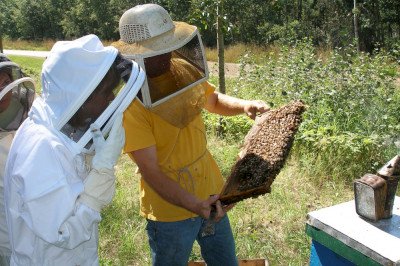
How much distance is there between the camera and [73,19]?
116 ft

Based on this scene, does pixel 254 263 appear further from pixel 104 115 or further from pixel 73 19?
pixel 73 19

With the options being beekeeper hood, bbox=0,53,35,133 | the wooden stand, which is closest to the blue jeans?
the wooden stand

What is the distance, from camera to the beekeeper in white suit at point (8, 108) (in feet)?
6.70

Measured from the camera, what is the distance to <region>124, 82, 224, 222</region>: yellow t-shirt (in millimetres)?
2004

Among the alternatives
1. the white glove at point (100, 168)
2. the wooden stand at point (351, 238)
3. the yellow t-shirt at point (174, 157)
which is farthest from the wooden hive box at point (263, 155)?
the white glove at point (100, 168)

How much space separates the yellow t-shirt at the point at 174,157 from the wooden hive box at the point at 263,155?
218 millimetres

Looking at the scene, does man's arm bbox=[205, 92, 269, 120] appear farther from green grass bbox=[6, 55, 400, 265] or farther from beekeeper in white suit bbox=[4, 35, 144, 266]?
green grass bbox=[6, 55, 400, 265]

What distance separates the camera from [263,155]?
2.14 meters

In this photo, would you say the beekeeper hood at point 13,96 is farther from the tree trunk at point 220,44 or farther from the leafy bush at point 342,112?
the tree trunk at point 220,44

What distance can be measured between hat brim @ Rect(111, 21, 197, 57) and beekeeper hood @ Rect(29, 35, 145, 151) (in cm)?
29

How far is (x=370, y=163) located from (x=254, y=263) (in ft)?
6.79

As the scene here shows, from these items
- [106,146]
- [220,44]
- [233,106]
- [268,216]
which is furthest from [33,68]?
[106,146]

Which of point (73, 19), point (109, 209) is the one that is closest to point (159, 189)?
point (109, 209)

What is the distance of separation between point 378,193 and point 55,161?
55.7 inches
